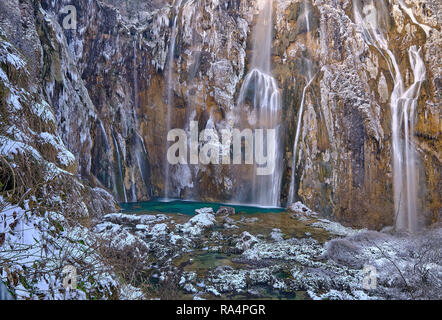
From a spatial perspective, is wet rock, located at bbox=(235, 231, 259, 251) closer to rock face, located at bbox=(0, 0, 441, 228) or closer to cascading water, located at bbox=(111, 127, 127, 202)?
rock face, located at bbox=(0, 0, 441, 228)

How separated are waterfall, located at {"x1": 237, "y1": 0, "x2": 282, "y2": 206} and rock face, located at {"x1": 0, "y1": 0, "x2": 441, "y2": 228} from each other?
499 mm

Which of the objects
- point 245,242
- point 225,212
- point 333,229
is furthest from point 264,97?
point 245,242

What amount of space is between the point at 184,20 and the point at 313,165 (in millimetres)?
12951

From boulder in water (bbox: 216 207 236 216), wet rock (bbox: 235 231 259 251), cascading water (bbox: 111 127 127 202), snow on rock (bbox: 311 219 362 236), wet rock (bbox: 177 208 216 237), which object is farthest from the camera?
cascading water (bbox: 111 127 127 202)

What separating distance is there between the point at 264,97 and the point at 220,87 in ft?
9.93

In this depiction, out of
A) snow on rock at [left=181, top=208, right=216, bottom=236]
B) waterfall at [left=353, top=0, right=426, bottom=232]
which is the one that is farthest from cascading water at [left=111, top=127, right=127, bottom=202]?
waterfall at [left=353, top=0, right=426, bottom=232]

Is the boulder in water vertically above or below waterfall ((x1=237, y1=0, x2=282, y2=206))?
below

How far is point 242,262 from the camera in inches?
289

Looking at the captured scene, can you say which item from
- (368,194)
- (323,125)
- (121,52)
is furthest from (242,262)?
(121,52)

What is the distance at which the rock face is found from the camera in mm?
13211

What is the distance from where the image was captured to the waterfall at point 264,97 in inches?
680

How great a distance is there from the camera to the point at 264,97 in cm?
1839
